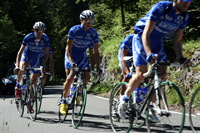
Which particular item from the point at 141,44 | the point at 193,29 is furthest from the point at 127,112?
the point at 193,29

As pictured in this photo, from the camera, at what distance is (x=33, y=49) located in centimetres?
803

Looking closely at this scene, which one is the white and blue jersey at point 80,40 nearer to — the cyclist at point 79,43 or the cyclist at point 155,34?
the cyclist at point 79,43

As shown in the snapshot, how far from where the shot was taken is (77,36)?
21.2ft

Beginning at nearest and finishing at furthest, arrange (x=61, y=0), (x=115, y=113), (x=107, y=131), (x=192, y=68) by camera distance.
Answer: (x=115, y=113), (x=107, y=131), (x=192, y=68), (x=61, y=0)

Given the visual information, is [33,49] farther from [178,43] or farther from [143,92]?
[178,43]

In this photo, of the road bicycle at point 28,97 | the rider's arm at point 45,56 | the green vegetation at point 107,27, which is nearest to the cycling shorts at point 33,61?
the rider's arm at point 45,56

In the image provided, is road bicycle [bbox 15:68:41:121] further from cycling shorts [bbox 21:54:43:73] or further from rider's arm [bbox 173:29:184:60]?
rider's arm [bbox 173:29:184:60]

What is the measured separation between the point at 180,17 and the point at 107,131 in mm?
2464

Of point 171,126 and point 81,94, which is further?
point 81,94

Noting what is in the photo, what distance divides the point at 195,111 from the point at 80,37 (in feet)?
9.72

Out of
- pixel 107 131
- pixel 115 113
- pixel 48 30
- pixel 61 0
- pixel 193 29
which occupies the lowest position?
pixel 107 131

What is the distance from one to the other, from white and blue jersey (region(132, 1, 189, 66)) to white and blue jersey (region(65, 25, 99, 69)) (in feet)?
6.39

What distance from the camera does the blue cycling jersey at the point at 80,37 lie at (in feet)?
21.0

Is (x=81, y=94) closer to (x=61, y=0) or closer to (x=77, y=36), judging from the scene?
(x=77, y=36)
